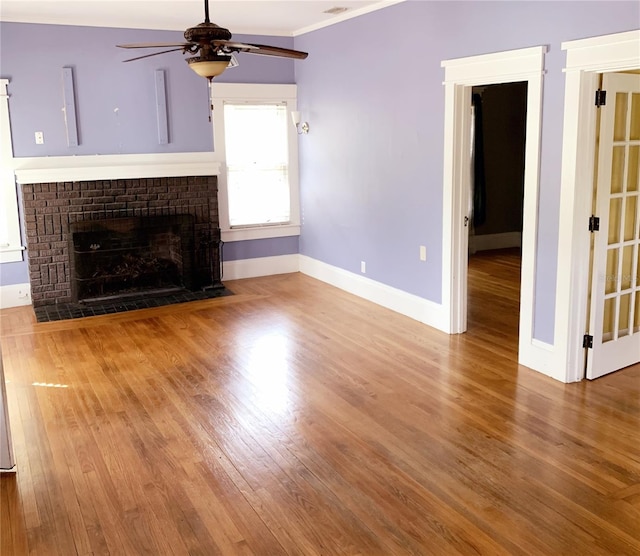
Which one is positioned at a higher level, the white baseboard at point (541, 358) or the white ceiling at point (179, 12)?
the white ceiling at point (179, 12)

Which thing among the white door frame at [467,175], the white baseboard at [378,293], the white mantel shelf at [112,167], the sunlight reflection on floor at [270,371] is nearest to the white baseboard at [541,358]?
the white door frame at [467,175]

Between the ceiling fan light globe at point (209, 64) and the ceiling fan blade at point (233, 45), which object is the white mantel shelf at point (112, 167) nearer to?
the ceiling fan light globe at point (209, 64)

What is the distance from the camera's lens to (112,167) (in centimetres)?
628

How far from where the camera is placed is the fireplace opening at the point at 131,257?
6336 mm

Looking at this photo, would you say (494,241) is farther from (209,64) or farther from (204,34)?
(204,34)

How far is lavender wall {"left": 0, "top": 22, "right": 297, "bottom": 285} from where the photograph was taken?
5.96 metres

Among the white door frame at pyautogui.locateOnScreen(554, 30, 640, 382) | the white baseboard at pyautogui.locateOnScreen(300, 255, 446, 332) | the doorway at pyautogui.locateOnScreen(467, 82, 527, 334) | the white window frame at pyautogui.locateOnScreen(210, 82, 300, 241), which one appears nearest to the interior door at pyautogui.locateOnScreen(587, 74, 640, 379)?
the white door frame at pyautogui.locateOnScreen(554, 30, 640, 382)

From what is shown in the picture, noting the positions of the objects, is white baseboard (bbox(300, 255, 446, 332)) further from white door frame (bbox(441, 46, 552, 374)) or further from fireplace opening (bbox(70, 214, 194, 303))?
fireplace opening (bbox(70, 214, 194, 303))

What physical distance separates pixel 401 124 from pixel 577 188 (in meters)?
1.97

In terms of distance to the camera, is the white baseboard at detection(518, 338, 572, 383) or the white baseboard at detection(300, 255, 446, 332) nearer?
the white baseboard at detection(518, 338, 572, 383)

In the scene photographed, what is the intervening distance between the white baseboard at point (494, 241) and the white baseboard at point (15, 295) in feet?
17.7

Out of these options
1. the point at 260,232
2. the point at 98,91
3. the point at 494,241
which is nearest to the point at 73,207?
the point at 98,91

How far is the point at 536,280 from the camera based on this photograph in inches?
170

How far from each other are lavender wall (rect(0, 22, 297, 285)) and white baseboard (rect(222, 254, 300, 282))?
52.7 inches
